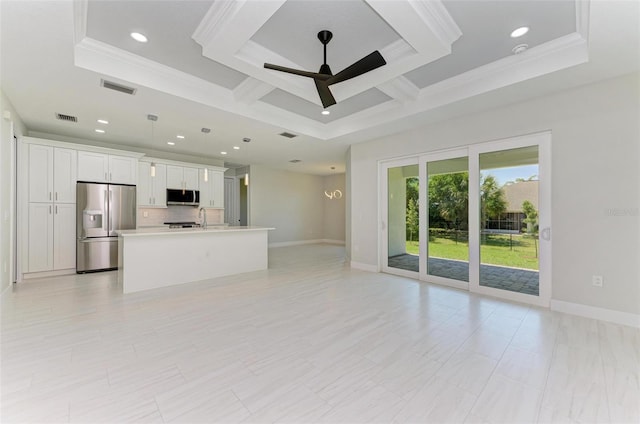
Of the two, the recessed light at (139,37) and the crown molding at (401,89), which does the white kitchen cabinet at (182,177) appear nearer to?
the recessed light at (139,37)

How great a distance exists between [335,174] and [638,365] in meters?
9.31

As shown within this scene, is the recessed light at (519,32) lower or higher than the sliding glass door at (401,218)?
higher

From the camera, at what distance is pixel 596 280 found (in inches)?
125

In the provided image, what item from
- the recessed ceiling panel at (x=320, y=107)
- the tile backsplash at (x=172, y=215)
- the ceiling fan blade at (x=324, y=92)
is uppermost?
the recessed ceiling panel at (x=320, y=107)

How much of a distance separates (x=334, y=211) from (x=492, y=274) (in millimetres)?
7199

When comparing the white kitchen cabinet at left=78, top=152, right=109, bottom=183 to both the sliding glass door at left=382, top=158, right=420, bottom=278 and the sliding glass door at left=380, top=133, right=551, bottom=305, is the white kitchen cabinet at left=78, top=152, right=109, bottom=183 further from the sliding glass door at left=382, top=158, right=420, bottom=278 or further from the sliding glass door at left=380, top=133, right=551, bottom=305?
the sliding glass door at left=380, top=133, right=551, bottom=305

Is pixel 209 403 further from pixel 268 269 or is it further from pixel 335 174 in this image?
pixel 335 174

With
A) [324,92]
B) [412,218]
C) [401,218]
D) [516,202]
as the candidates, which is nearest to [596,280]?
[516,202]

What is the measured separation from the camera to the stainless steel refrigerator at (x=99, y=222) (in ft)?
17.3

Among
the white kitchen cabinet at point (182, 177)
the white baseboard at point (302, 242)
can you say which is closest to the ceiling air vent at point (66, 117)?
the white kitchen cabinet at point (182, 177)

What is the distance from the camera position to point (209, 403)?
1728 millimetres

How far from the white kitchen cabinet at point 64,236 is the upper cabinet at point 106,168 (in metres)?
0.65

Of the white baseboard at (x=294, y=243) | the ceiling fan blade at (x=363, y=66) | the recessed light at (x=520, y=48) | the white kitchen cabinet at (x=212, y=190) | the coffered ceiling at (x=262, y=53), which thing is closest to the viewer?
the coffered ceiling at (x=262, y=53)

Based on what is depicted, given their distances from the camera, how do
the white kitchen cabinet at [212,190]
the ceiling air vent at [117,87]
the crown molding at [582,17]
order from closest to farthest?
the crown molding at [582,17] → the ceiling air vent at [117,87] → the white kitchen cabinet at [212,190]
